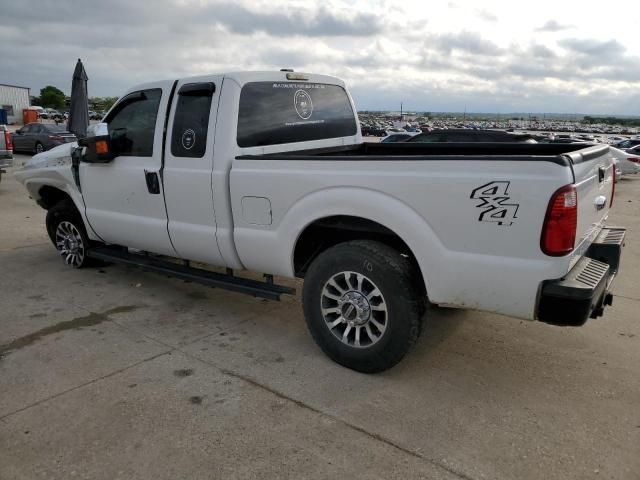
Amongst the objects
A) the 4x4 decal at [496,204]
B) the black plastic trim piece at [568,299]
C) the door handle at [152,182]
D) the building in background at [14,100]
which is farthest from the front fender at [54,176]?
the building in background at [14,100]

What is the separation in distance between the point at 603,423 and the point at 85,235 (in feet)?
16.7

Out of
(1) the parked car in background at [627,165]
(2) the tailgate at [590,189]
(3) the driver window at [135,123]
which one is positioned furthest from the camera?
(1) the parked car in background at [627,165]

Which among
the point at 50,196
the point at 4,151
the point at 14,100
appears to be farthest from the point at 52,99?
the point at 50,196

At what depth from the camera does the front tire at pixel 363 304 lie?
10.9 feet

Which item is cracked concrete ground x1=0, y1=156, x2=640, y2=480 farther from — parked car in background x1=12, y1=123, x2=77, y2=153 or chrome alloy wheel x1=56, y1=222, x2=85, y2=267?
parked car in background x1=12, y1=123, x2=77, y2=153

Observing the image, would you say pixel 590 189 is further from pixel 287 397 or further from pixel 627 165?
pixel 627 165

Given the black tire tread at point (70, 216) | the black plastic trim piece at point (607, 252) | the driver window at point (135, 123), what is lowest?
the black tire tread at point (70, 216)

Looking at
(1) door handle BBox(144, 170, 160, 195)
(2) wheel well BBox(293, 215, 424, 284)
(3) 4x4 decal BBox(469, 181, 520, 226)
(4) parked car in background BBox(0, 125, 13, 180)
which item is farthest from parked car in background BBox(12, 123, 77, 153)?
(3) 4x4 decal BBox(469, 181, 520, 226)

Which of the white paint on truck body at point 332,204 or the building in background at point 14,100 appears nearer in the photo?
the white paint on truck body at point 332,204

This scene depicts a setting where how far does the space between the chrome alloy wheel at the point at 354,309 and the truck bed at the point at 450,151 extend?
820 mm

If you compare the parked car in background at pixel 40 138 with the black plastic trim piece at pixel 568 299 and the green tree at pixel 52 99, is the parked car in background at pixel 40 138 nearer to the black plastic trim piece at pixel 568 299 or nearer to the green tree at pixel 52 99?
the black plastic trim piece at pixel 568 299

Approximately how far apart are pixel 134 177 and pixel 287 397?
2528mm

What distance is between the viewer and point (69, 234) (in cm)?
590

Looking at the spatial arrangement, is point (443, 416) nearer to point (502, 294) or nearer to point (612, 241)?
point (502, 294)
